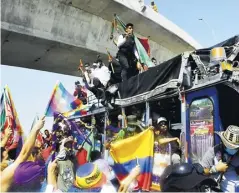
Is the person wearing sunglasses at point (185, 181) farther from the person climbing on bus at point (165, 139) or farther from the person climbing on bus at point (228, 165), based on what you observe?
the person climbing on bus at point (165, 139)

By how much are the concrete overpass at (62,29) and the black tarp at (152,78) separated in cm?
679

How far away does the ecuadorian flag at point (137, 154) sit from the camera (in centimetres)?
515

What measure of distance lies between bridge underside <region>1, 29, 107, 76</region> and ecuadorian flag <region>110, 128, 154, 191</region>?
8428mm

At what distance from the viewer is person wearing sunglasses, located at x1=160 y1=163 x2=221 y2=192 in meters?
2.56

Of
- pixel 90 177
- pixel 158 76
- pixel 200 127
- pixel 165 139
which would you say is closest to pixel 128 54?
pixel 158 76

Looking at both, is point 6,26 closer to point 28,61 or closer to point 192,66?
point 28,61

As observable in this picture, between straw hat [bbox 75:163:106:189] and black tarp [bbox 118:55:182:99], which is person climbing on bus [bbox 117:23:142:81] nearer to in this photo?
black tarp [bbox 118:55:182:99]

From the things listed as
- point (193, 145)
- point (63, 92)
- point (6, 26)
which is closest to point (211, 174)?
point (193, 145)

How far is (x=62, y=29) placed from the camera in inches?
539

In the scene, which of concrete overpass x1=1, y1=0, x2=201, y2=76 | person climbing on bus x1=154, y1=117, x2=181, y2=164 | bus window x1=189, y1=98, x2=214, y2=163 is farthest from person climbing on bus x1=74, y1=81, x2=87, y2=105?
bus window x1=189, y1=98, x2=214, y2=163

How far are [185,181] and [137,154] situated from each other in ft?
8.84

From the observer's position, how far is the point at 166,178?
280cm

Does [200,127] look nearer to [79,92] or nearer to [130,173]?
[130,173]

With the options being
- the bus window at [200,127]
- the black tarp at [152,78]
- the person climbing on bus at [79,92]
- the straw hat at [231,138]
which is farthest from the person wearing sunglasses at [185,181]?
the person climbing on bus at [79,92]
